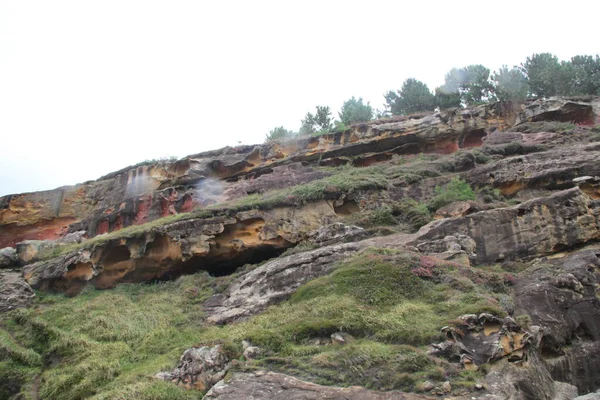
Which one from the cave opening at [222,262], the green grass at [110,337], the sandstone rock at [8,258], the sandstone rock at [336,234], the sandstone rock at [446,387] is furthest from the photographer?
the sandstone rock at [8,258]

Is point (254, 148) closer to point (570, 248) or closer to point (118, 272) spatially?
point (118, 272)

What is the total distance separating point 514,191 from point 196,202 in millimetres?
Result: 18438

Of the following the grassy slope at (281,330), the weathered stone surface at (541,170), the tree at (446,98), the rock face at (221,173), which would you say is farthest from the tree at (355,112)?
the grassy slope at (281,330)

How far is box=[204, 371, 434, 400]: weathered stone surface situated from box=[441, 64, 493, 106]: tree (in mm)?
38460

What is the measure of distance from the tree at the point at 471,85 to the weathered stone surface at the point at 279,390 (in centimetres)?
3846

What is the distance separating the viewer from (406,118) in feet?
117

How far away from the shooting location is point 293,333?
12172 mm

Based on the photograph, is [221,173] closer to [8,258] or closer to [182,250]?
[182,250]

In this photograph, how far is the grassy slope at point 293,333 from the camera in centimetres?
1027

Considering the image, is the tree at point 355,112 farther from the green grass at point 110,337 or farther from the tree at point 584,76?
the green grass at point 110,337

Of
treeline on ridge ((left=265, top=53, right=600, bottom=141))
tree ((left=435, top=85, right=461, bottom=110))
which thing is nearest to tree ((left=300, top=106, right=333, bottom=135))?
treeline on ridge ((left=265, top=53, right=600, bottom=141))

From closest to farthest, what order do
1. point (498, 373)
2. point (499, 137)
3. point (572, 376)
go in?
point (498, 373), point (572, 376), point (499, 137)

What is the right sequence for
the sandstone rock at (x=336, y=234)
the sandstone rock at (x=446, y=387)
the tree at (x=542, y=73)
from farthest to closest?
1. the tree at (x=542, y=73)
2. the sandstone rock at (x=336, y=234)
3. the sandstone rock at (x=446, y=387)

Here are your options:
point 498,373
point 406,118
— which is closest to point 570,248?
point 498,373
